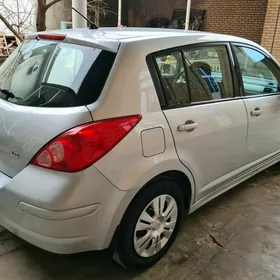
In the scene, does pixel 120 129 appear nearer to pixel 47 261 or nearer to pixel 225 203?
pixel 47 261

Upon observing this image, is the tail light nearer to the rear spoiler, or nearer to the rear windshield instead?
the rear windshield

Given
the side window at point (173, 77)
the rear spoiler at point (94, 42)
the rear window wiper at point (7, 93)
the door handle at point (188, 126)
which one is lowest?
the door handle at point (188, 126)

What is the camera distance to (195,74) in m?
2.34

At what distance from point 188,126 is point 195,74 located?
0.43 meters

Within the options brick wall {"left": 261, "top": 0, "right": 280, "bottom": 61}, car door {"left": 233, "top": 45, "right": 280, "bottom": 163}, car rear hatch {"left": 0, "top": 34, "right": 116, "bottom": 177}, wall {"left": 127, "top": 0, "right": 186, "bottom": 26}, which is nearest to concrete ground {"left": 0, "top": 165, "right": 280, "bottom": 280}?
car door {"left": 233, "top": 45, "right": 280, "bottom": 163}

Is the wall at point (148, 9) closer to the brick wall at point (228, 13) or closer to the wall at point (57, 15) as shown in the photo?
the brick wall at point (228, 13)

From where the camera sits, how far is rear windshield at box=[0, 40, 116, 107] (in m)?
→ 1.80

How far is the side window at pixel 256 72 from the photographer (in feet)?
9.16

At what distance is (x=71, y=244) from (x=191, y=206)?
1.01 m

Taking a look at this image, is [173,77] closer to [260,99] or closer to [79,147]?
[79,147]

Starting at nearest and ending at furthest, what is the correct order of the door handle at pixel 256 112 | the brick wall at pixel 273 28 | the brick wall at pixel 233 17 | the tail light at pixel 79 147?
the tail light at pixel 79 147 < the door handle at pixel 256 112 < the brick wall at pixel 273 28 < the brick wall at pixel 233 17

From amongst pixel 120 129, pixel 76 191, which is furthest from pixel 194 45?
pixel 76 191

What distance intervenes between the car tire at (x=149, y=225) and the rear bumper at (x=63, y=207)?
0.41 ft

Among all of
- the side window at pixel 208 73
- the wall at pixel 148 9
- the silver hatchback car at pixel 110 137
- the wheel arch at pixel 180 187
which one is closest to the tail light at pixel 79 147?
the silver hatchback car at pixel 110 137
